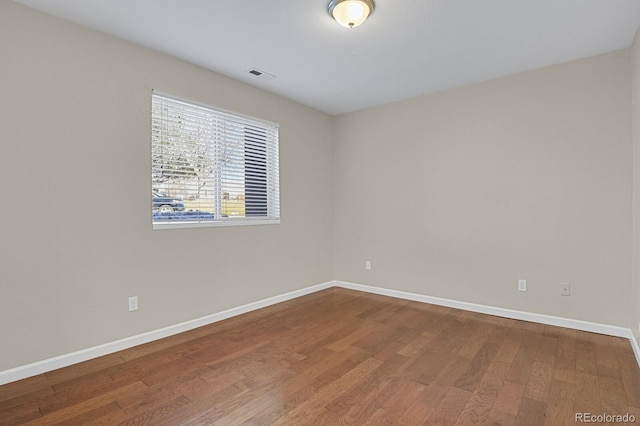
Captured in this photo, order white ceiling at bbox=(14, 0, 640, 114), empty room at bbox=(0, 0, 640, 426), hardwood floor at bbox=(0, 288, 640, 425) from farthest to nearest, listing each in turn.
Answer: white ceiling at bbox=(14, 0, 640, 114) → empty room at bbox=(0, 0, 640, 426) → hardwood floor at bbox=(0, 288, 640, 425)

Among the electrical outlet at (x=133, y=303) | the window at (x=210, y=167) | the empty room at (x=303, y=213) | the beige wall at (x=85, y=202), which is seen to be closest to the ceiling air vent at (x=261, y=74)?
the empty room at (x=303, y=213)

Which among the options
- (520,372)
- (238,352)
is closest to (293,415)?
(238,352)

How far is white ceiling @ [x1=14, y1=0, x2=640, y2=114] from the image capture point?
7.37ft

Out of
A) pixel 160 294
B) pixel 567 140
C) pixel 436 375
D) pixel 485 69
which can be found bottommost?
pixel 436 375

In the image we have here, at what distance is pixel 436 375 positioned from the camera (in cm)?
224

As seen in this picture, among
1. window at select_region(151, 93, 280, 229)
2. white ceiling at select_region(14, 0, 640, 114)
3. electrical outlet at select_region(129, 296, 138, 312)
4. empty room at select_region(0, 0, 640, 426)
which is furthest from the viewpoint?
window at select_region(151, 93, 280, 229)

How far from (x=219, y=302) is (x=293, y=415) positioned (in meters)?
1.83

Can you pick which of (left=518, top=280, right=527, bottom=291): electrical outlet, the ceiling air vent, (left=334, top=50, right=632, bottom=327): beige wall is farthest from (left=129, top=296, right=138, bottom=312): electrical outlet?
(left=518, top=280, right=527, bottom=291): electrical outlet

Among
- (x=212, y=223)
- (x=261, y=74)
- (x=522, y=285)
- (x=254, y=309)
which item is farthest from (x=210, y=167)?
(x=522, y=285)

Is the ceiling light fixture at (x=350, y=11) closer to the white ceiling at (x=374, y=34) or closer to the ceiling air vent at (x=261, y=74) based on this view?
the white ceiling at (x=374, y=34)

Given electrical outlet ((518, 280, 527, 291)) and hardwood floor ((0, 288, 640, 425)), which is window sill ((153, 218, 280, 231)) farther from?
electrical outlet ((518, 280, 527, 291))

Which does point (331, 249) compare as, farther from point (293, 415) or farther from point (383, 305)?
point (293, 415)

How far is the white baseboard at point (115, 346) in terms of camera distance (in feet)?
7.18

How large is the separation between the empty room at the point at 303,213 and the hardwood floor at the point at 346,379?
0.06 ft
